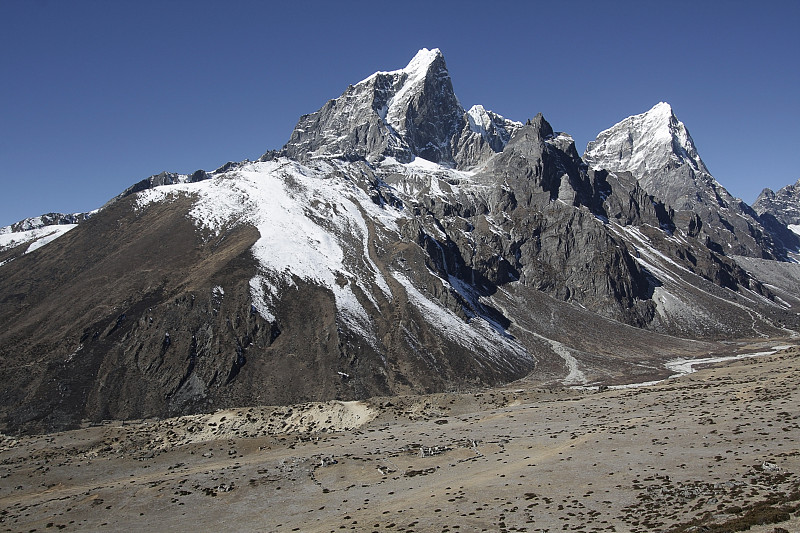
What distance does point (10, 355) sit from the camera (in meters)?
126

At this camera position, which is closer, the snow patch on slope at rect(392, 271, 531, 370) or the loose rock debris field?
the loose rock debris field

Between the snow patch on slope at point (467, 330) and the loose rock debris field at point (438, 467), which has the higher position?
the snow patch on slope at point (467, 330)

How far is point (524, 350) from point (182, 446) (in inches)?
5006

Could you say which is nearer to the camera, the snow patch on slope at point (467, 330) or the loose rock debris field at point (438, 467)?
the loose rock debris field at point (438, 467)

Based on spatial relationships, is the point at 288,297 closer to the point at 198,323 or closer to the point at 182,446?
the point at 198,323

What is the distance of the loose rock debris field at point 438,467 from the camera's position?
47031mm

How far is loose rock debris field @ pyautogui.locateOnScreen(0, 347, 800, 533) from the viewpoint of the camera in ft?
154

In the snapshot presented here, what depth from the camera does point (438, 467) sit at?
6944 cm

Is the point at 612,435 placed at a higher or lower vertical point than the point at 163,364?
lower

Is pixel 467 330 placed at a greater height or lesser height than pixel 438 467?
greater

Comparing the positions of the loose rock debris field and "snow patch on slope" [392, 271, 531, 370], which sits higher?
"snow patch on slope" [392, 271, 531, 370]

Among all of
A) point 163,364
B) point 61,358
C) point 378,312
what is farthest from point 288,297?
point 61,358

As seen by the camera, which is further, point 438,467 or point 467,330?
point 467,330

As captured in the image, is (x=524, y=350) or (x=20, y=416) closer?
(x=20, y=416)
